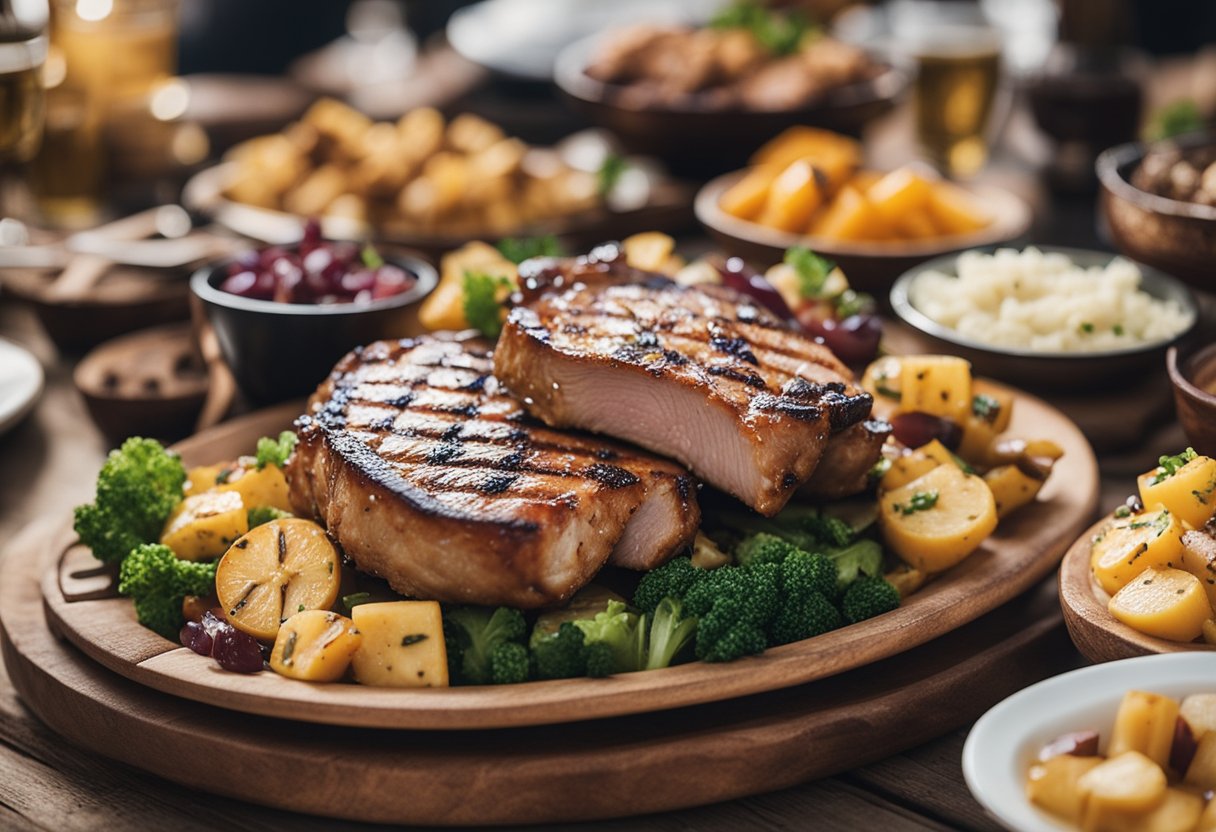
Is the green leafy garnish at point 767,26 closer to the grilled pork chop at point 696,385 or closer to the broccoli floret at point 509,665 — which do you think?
the grilled pork chop at point 696,385

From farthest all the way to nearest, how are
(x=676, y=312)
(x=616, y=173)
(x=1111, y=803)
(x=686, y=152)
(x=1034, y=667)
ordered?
(x=686, y=152), (x=616, y=173), (x=676, y=312), (x=1034, y=667), (x=1111, y=803)

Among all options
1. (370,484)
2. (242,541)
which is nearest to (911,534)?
(370,484)

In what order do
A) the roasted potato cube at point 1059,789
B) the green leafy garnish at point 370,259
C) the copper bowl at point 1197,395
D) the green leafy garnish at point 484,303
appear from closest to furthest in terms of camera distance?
the roasted potato cube at point 1059,789 < the copper bowl at point 1197,395 < the green leafy garnish at point 484,303 < the green leafy garnish at point 370,259

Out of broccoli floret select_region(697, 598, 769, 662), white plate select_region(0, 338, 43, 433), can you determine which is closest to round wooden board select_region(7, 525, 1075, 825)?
broccoli floret select_region(697, 598, 769, 662)

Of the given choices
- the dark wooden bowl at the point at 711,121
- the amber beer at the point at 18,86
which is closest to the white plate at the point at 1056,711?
the amber beer at the point at 18,86

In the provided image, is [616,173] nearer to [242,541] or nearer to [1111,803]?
[242,541]

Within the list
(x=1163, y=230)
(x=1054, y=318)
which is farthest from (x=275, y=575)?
(x=1163, y=230)
